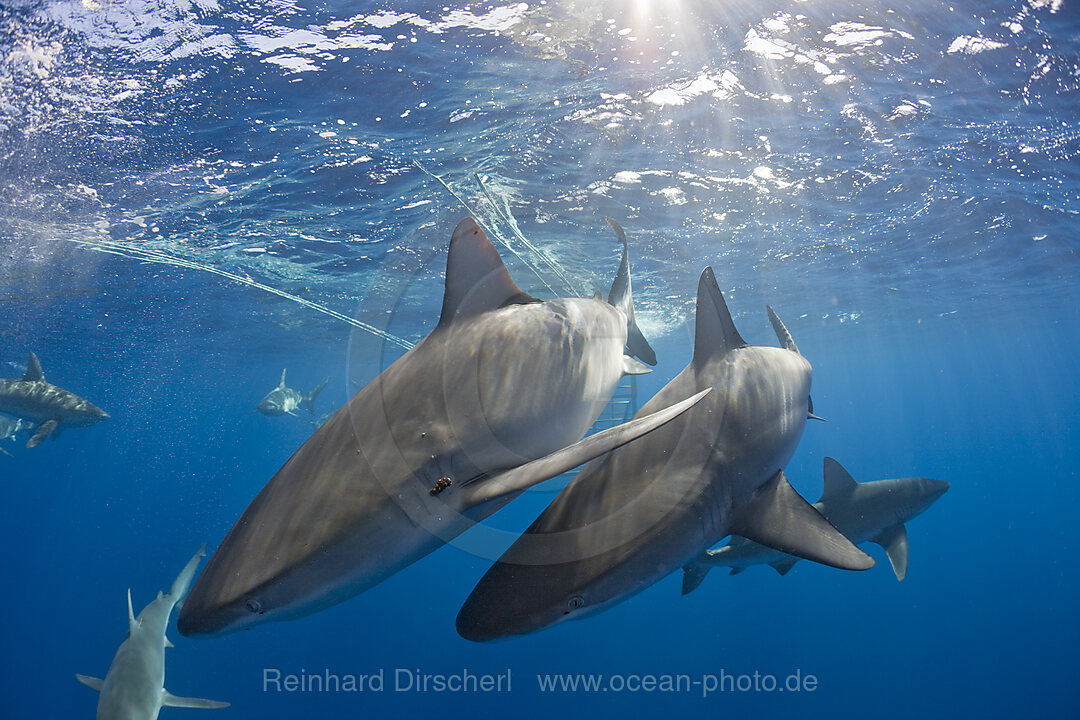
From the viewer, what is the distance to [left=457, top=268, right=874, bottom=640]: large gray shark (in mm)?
2176

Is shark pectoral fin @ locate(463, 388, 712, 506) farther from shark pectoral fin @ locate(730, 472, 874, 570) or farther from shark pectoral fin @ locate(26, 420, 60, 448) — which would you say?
shark pectoral fin @ locate(26, 420, 60, 448)

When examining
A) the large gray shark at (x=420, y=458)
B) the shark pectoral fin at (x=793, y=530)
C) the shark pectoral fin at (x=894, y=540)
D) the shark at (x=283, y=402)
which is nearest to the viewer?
the large gray shark at (x=420, y=458)

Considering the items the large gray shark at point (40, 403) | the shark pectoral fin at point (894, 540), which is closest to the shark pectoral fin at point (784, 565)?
the shark pectoral fin at point (894, 540)

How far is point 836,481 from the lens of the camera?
757 centimetres

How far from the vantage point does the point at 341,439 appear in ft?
8.14

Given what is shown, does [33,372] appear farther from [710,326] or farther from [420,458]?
[710,326]

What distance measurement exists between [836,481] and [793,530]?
570 centimetres

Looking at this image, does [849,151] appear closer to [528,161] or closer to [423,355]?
[528,161]

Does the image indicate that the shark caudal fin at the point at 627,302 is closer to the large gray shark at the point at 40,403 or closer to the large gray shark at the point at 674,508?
the large gray shark at the point at 674,508

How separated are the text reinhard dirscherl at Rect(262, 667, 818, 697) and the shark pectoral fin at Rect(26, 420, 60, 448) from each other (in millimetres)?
14861

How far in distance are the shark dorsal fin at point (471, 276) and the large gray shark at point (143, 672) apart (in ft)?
19.0

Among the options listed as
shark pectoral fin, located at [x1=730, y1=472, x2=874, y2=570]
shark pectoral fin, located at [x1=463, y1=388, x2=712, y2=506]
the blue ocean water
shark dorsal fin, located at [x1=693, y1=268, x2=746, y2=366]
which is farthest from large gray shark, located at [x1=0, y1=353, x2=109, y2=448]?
shark pectoral fin, located at [x1=730, y1=472, x2=874, y2=570]

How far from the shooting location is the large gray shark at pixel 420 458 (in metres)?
2.02

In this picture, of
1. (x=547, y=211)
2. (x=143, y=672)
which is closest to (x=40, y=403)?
(x=143, y=672)
